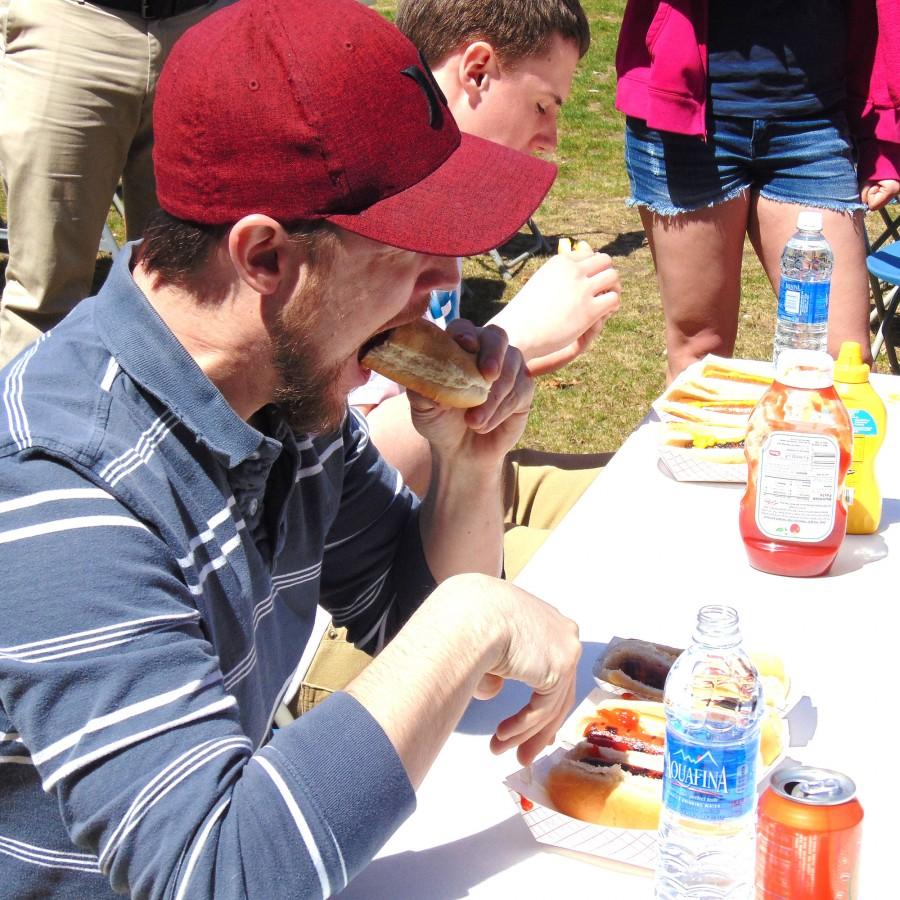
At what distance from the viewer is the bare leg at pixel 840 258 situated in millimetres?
3346

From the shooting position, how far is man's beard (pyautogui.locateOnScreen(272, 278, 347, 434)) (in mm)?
1412

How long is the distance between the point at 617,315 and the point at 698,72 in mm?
3437

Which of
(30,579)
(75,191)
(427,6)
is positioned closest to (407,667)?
(30,579)

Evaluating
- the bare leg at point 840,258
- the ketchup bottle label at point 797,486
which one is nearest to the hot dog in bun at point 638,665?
the ketchup bottle label at point 797,486

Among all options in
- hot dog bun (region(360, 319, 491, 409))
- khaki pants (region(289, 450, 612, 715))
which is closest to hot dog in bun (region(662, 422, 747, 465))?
khaki pants (region(289, 450, 612, 715))

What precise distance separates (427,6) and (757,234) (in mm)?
1416

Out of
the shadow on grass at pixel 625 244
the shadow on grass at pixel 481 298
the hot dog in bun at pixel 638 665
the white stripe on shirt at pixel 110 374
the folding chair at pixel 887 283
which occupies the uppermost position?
the white stripe on shirt at pixel 110 374

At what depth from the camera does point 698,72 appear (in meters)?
3.29

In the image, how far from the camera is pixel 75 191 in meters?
4.23

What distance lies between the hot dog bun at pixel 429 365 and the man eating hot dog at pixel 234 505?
18 centimetres

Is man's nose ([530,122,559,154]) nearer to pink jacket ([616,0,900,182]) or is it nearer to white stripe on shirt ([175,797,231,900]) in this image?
pink jacket ([616,0,900,182])

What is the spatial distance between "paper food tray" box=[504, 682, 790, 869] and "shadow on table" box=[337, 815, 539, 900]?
0.03 metres

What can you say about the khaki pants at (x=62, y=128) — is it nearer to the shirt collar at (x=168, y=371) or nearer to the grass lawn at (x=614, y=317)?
the grass lawn at (x=614, y=317)

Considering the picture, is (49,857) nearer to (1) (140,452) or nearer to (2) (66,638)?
(2) (66,638)
